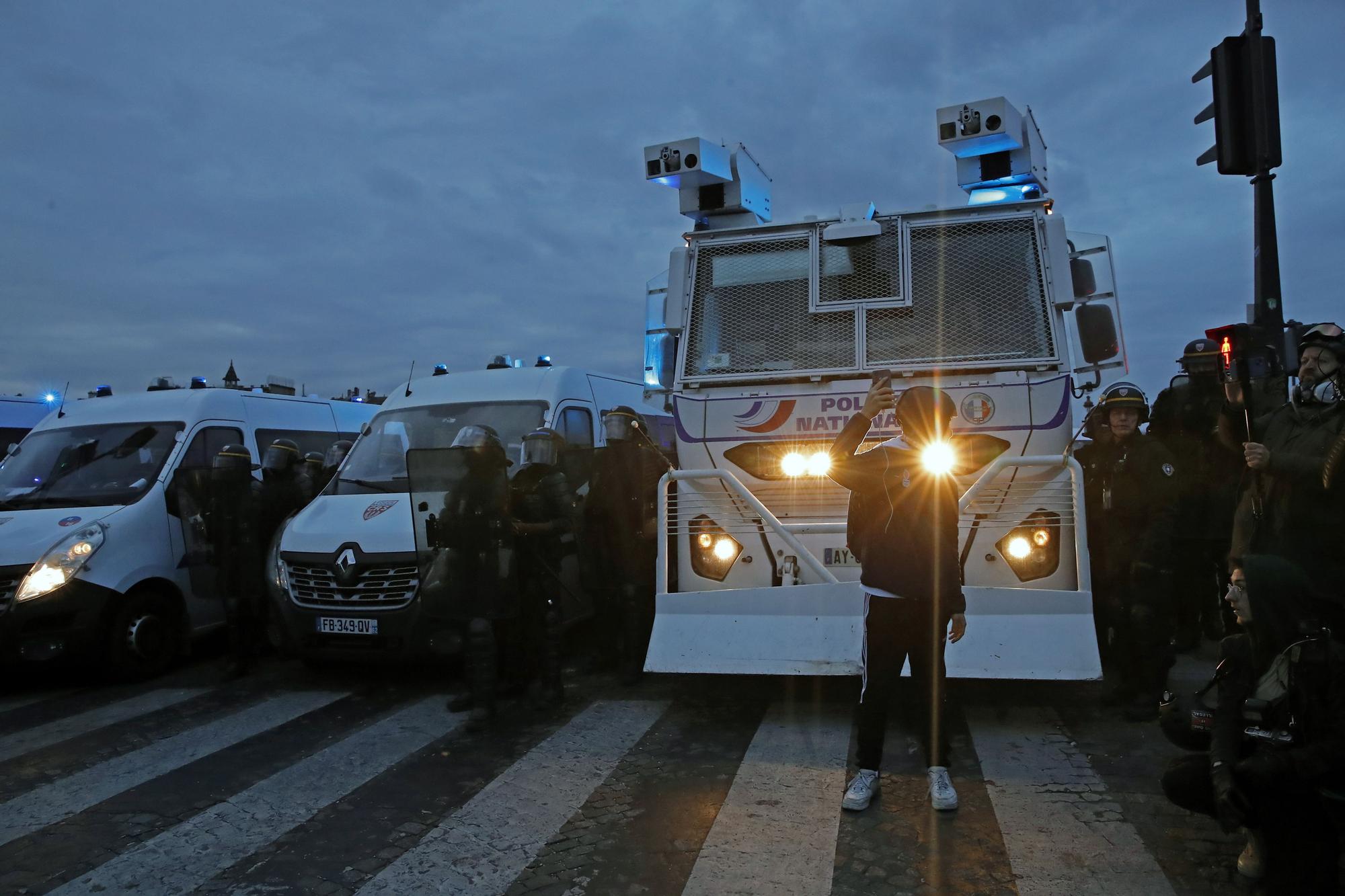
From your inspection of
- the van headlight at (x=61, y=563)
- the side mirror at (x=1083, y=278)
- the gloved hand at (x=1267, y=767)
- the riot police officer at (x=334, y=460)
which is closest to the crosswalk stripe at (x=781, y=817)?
the gloved hand at (x=1267, y=767)

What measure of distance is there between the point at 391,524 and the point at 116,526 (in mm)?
2359

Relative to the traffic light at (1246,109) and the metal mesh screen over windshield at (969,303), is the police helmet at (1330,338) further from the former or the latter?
the traffic light at (1246,109)

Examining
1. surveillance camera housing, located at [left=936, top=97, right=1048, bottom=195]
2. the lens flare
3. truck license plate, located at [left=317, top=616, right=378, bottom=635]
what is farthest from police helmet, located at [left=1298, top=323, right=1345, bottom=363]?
truck license plate, located at [left=317, top=616, right=378, bottom=635]

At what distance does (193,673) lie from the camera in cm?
809

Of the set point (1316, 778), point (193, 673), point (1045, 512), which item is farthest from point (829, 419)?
point (193, 673)

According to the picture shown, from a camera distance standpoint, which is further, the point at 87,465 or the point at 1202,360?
the point at 87,465

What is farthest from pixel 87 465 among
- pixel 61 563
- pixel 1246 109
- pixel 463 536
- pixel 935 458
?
pixel 1246 109

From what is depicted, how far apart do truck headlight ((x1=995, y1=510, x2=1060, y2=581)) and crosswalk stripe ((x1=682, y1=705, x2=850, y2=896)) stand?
4.59ft

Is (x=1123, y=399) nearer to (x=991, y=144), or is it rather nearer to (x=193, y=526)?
(x=991, y=144)

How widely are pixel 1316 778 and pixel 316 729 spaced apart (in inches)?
207

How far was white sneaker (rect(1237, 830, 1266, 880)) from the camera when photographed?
329 centimetres

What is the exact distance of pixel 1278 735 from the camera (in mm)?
3230

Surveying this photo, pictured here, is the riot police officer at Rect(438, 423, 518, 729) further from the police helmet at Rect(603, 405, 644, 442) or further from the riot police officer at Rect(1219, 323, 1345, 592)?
the riot police officer at Rect(1219, 323, 1345, 592)

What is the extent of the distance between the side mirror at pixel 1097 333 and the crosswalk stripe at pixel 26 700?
765 cm
